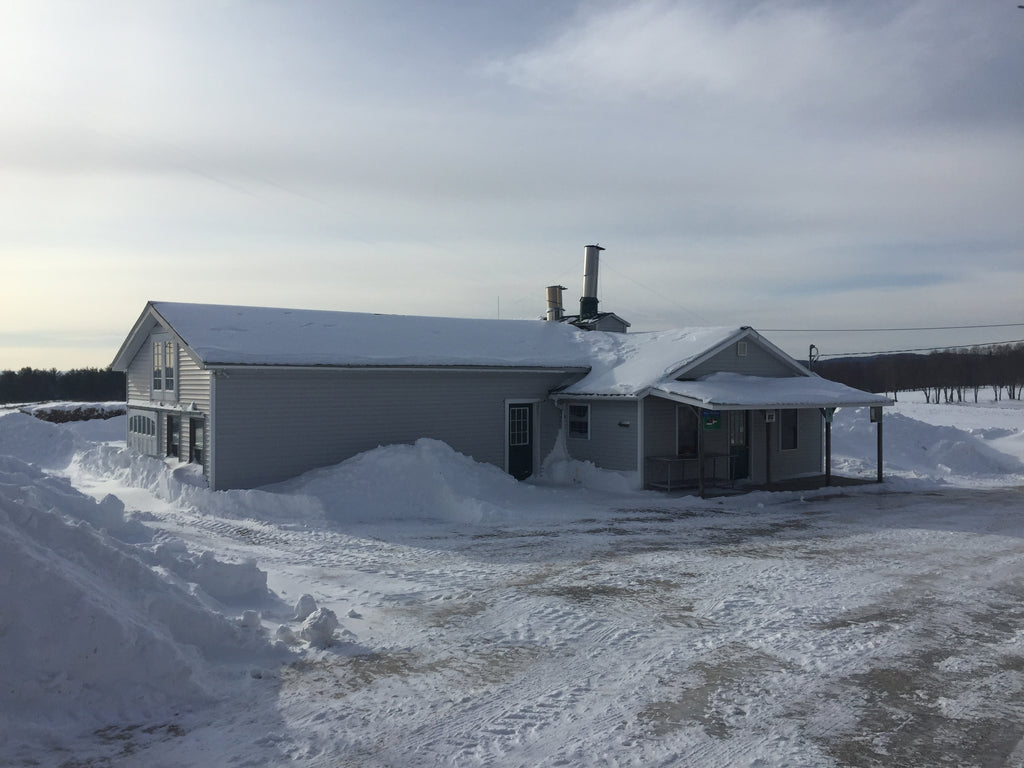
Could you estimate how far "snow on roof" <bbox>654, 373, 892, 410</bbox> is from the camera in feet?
60.1

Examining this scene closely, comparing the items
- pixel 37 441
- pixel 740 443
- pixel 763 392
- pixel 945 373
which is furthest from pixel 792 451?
pixel 945 373

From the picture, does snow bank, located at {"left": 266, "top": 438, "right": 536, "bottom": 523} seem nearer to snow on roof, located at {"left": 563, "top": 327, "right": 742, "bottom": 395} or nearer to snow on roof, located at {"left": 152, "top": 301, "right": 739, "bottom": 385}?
snow on roof, located at {"left": 152, "top": 301, "right": 739, "bottom": 385}

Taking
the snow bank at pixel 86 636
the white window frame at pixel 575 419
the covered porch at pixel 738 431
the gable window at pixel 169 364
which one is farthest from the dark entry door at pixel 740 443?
the snow bank at pixel 86 636

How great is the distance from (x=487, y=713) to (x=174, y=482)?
42.2 feet

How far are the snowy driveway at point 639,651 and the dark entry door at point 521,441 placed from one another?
7.11 meters

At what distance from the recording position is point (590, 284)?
2944 cm

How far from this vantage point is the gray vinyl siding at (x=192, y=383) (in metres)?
17.4

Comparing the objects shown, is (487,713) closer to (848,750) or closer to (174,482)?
(848,750)

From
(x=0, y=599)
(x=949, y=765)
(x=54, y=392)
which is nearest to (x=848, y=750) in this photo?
(x=949, y=765)

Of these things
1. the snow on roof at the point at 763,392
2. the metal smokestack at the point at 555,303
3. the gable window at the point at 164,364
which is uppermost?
the metal smokestack at the point at 555,303

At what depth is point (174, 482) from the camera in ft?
56.4

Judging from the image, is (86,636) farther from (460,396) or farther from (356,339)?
(460,396)

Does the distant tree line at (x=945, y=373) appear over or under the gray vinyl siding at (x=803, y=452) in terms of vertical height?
over

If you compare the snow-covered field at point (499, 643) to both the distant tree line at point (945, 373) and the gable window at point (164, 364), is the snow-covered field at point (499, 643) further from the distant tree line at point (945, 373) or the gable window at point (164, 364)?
the distant tree line at point (945, 373)
